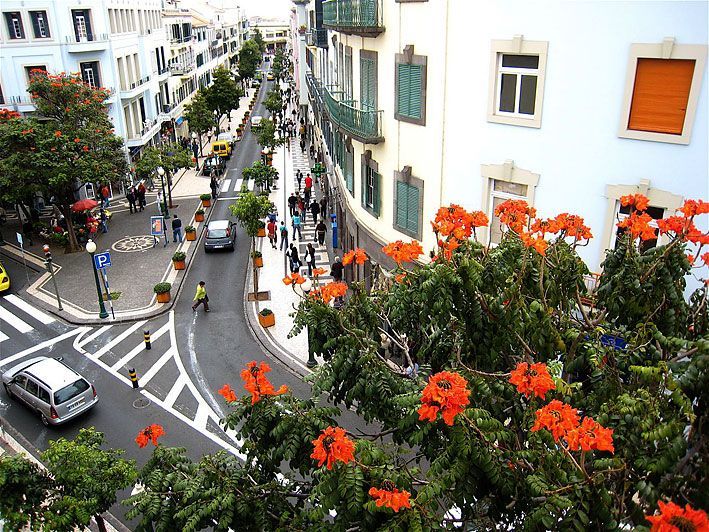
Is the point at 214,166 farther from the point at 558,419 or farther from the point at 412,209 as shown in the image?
the point at 558,419

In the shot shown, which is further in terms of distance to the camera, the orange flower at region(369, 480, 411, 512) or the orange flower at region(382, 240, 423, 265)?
the orange flower at region(382, 240, 423, 265)

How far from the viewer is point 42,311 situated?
23672 mm

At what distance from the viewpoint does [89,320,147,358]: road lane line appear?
68.0 ft

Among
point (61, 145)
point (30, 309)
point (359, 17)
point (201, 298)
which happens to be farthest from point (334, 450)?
point (61, 145)

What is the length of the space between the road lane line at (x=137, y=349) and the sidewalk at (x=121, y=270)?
4.50 ft

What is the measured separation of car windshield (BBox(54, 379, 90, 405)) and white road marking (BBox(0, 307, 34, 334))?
285 inches

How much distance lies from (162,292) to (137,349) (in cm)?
376

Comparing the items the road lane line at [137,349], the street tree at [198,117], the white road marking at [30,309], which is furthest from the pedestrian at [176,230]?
the street tree at [198,117]

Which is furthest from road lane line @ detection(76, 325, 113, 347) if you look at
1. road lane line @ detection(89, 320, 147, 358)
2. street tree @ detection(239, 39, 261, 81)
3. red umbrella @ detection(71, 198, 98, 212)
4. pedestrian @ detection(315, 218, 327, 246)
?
street tree @ detection(239, 39, 261, 81)

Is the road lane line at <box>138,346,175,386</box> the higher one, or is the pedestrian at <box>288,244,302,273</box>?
the pedestrian at <box>288,244,302,273</box>

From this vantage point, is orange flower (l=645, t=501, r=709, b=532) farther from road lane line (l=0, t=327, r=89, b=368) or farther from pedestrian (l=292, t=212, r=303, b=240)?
pedestrian (l=292, t=212, r=303, b=240)

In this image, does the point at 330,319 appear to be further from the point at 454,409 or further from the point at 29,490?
the point at 29,490

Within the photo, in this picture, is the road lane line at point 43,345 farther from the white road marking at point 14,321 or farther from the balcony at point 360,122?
the balcony at point 360,122

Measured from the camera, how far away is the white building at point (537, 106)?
11.3m
